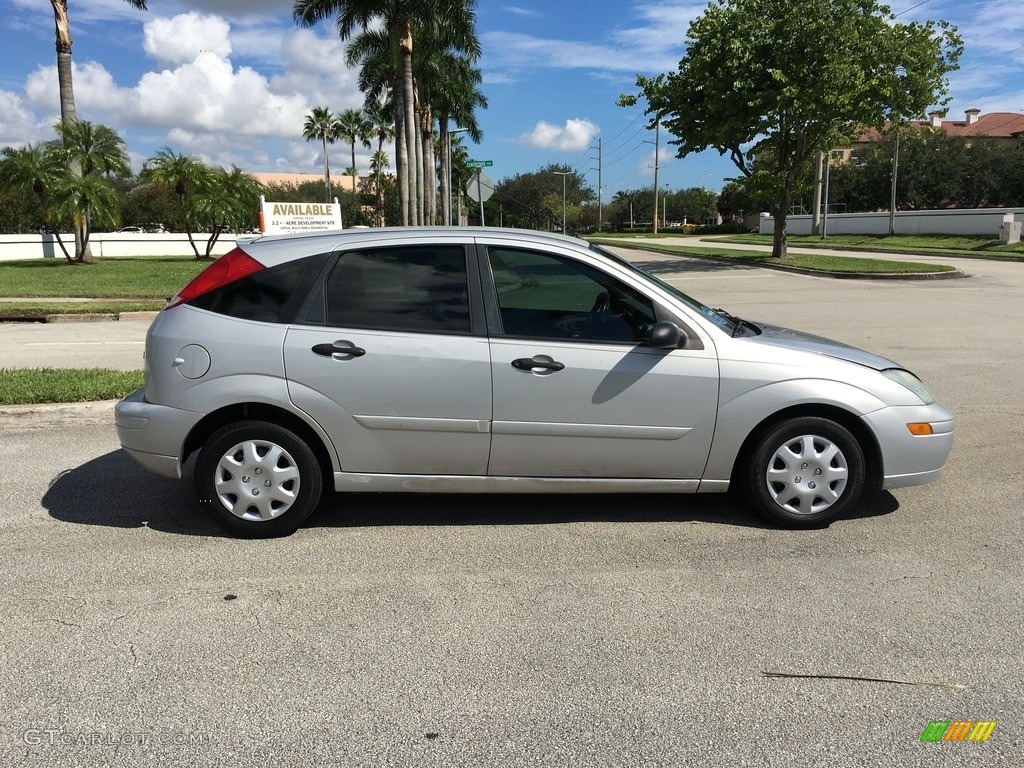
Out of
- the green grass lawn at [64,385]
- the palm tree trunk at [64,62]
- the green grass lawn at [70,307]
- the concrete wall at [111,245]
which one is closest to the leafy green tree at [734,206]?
the concrete wall at [111,245]

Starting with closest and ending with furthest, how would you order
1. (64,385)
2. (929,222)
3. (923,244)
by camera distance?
(64,385), (923,244), (929,222)

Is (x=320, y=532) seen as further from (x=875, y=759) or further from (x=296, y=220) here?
(x=296, y=220)

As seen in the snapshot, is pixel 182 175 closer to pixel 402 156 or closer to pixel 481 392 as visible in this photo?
pixel 402 156

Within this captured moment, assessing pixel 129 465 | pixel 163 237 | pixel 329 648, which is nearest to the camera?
pixel 329 648

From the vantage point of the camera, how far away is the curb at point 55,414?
21.8 ft

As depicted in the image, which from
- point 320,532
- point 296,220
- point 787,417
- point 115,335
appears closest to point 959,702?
point 787,417

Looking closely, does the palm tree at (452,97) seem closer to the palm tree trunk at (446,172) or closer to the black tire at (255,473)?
the palm tree trunk at (446,172)

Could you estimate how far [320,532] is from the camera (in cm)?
450

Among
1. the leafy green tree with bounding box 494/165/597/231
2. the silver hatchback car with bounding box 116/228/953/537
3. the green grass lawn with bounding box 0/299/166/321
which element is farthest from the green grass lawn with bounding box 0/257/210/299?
the leafy green tree with bounding box 494/165/597/231

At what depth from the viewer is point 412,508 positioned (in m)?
4.89

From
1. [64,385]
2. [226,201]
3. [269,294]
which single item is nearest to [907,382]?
[269,294]

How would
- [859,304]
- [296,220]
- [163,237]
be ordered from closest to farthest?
1. [859,304]
2. [296,220]
3. [163,237]

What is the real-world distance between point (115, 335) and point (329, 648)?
11.0 m

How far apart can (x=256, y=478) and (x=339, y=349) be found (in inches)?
33.1
